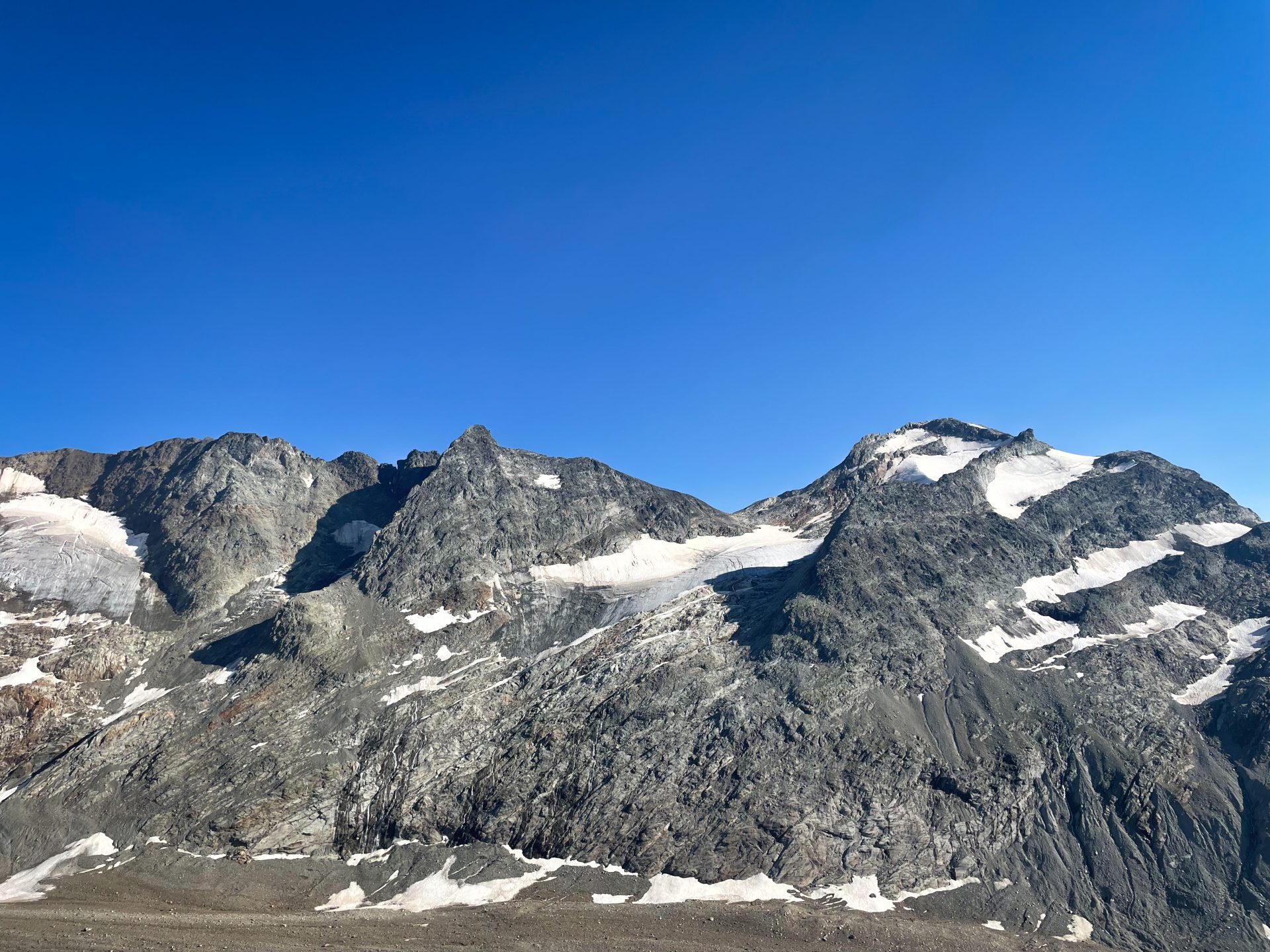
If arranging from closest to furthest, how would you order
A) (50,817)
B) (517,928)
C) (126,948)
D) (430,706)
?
(126,948) → (517,928) → (50,817) → (430,706)

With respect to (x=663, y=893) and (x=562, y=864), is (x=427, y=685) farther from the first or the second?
(x=663, y=893)

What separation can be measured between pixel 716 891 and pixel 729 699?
60.7 feet

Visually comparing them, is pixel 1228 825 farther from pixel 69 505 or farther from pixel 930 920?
pixel 69 505

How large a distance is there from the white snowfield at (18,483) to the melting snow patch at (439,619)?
273ft

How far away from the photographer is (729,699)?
70.1 meters

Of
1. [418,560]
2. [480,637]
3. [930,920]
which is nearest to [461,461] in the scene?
[418,560]

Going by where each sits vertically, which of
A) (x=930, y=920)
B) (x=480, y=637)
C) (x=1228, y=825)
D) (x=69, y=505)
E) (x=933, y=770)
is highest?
(x=69, y=505)

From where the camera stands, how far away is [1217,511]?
96812 millimetres

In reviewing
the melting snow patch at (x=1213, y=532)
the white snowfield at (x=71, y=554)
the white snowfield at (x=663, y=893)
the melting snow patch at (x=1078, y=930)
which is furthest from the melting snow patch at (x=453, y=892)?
the melting snow patch at (x=1213, y=532)

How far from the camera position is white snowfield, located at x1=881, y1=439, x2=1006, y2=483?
12306cm

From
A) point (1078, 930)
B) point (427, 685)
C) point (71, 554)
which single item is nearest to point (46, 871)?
point (427, 685)

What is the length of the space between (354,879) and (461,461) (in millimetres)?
68010

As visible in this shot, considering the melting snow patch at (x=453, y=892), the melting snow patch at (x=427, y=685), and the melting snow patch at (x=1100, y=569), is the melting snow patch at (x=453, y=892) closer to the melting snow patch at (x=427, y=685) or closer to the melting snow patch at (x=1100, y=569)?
the melting snow patch at (x=427, y=685)

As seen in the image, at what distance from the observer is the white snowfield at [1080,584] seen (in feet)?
253
